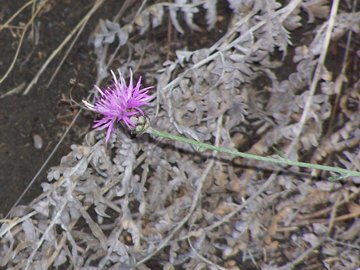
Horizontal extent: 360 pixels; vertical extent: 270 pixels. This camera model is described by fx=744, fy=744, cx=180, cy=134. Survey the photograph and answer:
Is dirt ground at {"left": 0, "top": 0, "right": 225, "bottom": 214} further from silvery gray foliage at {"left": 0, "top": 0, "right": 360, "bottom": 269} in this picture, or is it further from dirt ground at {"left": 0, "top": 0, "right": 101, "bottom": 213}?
silvery gray foliage at {"left": 0, "top": 0, "right": 360, "bottom": 269}

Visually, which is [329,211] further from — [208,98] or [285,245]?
[208,98]

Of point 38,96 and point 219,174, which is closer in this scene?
point 219,174

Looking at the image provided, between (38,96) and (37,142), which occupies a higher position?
(38,96)

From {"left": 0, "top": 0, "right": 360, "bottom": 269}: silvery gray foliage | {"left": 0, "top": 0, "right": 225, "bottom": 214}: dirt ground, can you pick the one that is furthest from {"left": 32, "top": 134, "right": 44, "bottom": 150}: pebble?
{"left": 0, "top": 0, "right": 360, "bottom": 269}: silvery gray foliage

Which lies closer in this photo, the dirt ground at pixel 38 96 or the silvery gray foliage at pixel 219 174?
the silvery gray foliage at pixel 219 174

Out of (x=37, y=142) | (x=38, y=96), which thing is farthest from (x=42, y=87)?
(x=37, y=142)

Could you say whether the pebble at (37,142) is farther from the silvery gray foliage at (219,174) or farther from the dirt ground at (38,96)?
the silvery gray foliage at (219,174)

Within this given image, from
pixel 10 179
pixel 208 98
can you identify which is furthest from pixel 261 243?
pixel 10 179

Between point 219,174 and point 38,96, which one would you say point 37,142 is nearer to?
point 38,96

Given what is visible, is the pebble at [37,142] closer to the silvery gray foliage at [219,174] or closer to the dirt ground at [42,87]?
the dirt ground at [42,87]

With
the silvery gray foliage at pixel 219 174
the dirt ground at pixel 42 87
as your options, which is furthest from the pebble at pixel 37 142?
the silvery gray foliage at pixel 219 174
